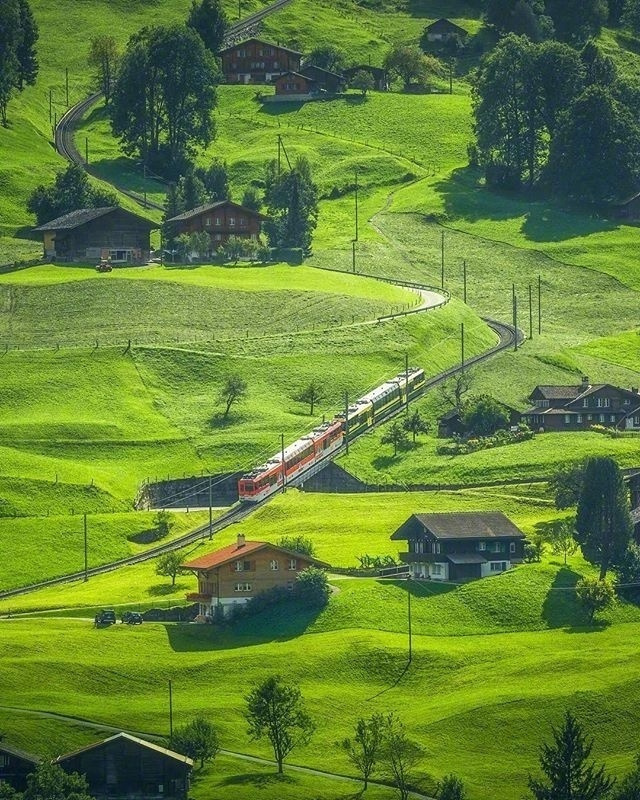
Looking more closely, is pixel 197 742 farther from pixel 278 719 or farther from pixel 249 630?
pixel 249 630

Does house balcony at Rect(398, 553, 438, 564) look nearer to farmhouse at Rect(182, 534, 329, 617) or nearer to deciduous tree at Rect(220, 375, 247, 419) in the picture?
farmhouse at Rect(182, 534, 329, 617)

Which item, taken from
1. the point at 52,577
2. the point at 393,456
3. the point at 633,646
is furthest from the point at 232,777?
the point at 393,456

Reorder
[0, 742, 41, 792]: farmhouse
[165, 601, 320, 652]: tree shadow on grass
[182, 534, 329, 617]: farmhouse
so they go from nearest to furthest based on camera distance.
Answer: [0, 742, 41, 792]: farmhouse → [165, 601, 320, 652]: tree shadow on grass → [182, 534, 329, 617]: farmhouse

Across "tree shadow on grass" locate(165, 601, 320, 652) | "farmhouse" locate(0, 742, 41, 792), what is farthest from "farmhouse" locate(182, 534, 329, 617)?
"farmhouse" locate(0, 742, 41, 792)

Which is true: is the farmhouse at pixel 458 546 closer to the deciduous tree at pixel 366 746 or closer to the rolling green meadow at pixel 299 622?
the rolling green meadow at pixel 299 622

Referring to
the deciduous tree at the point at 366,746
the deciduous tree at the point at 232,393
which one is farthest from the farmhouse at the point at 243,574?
the deciduous tree at the point at 232,393

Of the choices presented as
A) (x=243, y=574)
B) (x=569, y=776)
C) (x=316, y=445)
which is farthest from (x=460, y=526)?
(x=569, y=776)

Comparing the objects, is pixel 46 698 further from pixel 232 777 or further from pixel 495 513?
pixel 495 513

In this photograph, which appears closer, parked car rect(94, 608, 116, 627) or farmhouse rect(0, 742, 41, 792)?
farmhouse rect(0, 742, 41, 792)
